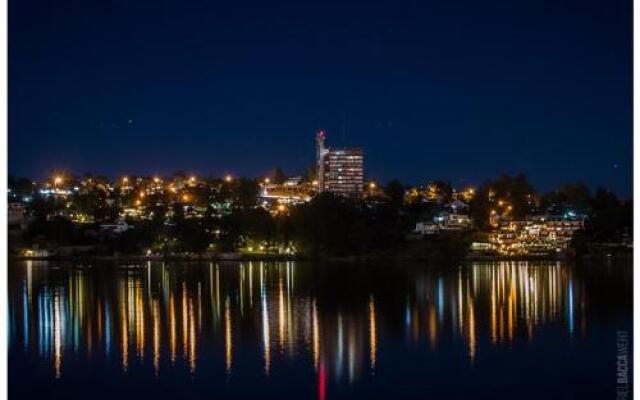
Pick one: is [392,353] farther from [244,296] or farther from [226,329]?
[244,296]

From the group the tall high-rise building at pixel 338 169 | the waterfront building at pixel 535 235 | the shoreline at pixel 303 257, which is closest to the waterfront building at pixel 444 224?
the waterfront building at pixel 535 235

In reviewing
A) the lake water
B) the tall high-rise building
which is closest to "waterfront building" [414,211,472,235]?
the lake water

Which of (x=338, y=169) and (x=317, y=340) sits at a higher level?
(x=338, y=169)

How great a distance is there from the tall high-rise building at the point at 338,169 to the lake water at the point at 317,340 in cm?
3015

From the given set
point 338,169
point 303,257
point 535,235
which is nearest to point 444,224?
point 535,235

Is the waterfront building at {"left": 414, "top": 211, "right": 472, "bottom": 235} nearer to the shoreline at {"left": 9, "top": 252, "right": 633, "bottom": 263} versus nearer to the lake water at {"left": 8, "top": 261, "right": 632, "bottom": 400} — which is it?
the shoreline at {"left": 9, "top": 252, "right": 633, "bottom": 263}

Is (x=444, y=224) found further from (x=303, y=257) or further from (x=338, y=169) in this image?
(x=338, y=169)

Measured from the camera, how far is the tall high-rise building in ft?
146

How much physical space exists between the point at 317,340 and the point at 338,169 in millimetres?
37239

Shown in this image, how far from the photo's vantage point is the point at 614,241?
25141 millimetres

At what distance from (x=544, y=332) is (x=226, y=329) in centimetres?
289

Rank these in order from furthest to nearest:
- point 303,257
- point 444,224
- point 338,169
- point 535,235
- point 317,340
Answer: point 338,169, point 444,224, point 535,235, point 303,257, point 317,340

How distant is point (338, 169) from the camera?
44625 millimetres

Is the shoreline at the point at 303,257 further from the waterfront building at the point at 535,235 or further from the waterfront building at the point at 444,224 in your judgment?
the waterfront building at the point at 444,224
